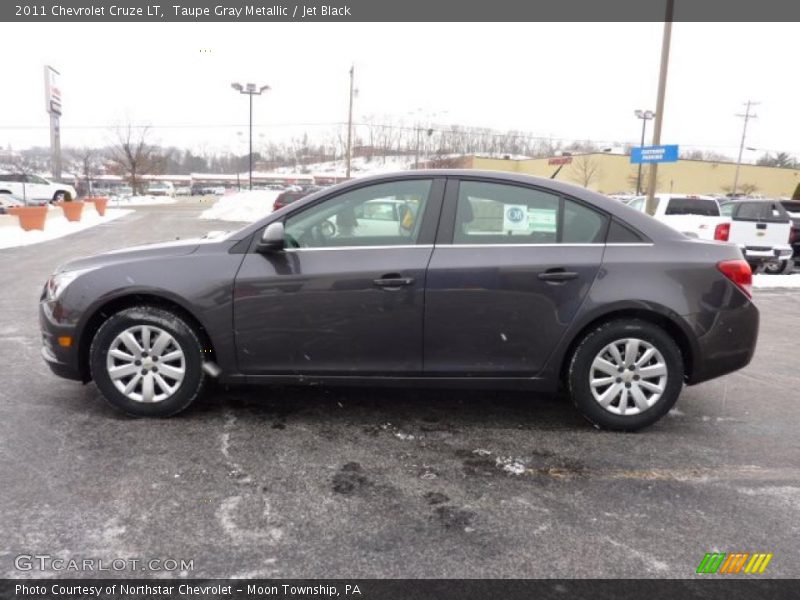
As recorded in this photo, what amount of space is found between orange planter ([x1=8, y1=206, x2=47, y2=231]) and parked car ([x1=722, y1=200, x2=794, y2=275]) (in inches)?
742

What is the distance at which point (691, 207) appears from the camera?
524 inches

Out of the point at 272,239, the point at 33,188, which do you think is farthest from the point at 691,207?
the point at 33,188

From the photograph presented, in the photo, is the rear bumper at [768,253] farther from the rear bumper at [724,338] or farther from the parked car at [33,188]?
the parked car at [33,188]

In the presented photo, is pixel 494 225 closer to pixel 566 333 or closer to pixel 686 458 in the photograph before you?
pixel 566 333

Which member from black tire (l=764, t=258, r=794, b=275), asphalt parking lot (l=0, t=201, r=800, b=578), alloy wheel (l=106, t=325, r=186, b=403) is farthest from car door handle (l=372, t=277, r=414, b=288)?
black tire (l=764, t=258, r=794, b=275)

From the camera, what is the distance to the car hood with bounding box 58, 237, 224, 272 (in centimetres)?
397

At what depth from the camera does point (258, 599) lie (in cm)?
229

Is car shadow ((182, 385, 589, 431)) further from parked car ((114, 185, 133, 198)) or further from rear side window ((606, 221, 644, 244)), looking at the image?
parked car ((114, 185, 133, 198))

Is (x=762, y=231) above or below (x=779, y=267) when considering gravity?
above

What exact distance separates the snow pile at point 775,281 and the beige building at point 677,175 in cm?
6423

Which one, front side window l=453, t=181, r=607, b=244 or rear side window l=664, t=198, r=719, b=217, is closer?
front side window l=453, t=181, r=607, b=244

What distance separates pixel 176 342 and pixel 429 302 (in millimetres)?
1613

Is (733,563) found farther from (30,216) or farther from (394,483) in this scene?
(30,216)

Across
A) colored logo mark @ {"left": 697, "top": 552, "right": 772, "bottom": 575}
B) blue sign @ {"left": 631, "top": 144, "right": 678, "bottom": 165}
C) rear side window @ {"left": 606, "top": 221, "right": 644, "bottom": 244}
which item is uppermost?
blue sign @ {"left": 631, "top": 144, "right": 678, "bottom": 165}
